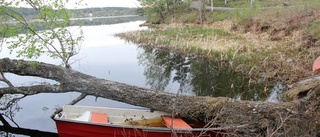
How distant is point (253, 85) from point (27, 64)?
9.78 meters

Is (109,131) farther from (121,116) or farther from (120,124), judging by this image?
(121,116)

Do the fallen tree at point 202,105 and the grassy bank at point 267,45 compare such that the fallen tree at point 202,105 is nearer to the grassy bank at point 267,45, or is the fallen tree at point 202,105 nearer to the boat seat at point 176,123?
the boat seat at point 176,123

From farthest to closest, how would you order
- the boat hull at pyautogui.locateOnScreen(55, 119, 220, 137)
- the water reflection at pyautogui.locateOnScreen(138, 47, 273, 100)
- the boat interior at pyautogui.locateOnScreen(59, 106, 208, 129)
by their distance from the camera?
the water reflection at pyautogui.locateOnScreen(138, 47, 273, 100)
the boat interior at pyautogui.locateOnScreen(59, 106, 208, 129)
the boat hull at pyautogui.locateOnScreen(55, 119, 220, 137)

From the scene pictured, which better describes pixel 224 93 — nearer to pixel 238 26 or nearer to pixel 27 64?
pixel 27 64

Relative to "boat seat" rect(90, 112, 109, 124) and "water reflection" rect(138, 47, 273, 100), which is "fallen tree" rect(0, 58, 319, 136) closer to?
"boat seat" rect(90, 112, 109, 124)

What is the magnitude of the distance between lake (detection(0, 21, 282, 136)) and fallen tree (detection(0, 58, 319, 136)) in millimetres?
1184

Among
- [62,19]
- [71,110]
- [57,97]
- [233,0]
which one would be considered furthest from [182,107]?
[233,0]

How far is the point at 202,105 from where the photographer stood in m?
8.88

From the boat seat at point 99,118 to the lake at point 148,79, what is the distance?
2513 mm

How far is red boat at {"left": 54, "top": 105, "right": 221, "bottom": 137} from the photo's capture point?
8.08 m

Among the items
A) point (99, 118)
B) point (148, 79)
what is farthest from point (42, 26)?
point (148, 79)

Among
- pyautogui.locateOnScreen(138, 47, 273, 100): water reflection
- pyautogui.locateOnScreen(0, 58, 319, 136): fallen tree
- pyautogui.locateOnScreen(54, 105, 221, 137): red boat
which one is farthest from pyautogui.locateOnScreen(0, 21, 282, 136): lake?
pyautogui.locateOnScreen(54, 105, 221, 137): red boat

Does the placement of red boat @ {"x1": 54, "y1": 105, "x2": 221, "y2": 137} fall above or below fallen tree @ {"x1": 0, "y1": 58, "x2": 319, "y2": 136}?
below

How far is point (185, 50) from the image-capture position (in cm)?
2461
